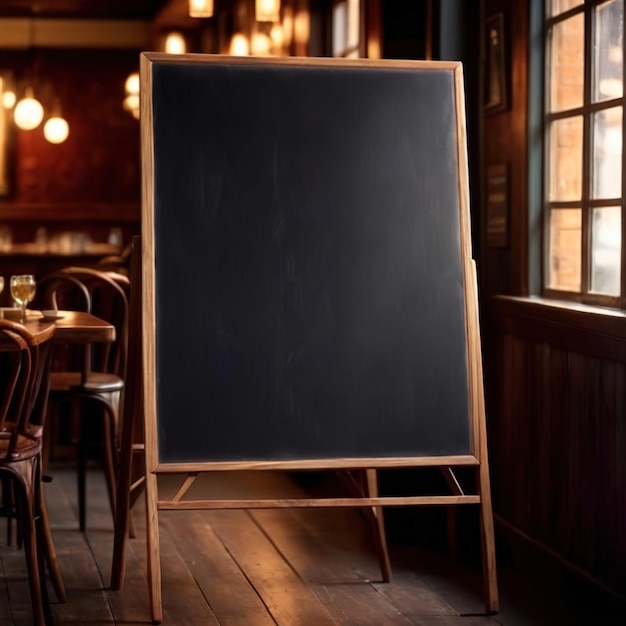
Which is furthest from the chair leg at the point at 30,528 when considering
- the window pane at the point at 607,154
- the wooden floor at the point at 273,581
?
the window pane at the point at 607,154

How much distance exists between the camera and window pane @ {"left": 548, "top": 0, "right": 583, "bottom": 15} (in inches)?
142

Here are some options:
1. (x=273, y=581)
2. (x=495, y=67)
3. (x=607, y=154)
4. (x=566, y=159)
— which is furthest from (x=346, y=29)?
(x=273, y=581)

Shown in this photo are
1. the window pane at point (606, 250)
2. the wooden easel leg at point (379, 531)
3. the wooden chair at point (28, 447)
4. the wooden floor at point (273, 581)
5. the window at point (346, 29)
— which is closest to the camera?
the wooden chair at point (28, 447)

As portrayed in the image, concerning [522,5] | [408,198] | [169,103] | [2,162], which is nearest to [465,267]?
[408,198]

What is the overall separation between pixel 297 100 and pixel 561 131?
3.52ft

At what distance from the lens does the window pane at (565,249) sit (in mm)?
3656

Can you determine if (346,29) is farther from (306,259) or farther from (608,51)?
(306,259)

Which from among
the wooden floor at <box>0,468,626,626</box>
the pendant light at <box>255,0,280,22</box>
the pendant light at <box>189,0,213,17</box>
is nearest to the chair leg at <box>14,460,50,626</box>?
the wooden floor at <box>0,468,626,626</box>

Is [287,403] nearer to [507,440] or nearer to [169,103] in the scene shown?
Answer: [169,103]

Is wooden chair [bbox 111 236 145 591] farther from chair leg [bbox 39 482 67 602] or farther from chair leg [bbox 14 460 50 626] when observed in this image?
chair leg [bbox 14 460 50 626]

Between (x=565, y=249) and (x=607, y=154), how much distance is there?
0.40 m

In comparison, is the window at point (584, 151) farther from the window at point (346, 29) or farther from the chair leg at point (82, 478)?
the chair leg at point (82, 478)

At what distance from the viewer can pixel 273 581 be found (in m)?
3.64

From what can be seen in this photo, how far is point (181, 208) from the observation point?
9.90 feet
